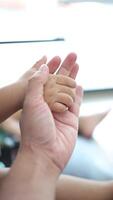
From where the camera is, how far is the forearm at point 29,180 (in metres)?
0.64

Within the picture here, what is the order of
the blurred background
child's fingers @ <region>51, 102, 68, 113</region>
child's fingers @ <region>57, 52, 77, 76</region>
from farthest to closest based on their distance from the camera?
the blurred background, child's fingers @ <region>57, 52, 77, 76</region>, child's fingers @ <region>51, 102, 68, 113</region>

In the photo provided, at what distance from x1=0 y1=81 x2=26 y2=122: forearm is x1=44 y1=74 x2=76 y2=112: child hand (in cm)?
10

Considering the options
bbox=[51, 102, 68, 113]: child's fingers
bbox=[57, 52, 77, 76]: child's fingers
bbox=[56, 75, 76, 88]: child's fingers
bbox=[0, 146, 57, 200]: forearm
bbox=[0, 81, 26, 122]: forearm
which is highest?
bbox=[57, 52, 77, 76]: child's fingers

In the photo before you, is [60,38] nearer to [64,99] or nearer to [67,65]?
[67,65]

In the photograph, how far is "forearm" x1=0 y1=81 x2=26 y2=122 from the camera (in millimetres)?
854

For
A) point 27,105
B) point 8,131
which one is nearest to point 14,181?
point 27,105

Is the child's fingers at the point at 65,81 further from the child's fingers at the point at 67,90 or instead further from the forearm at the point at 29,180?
the forearm at the point at 29,180

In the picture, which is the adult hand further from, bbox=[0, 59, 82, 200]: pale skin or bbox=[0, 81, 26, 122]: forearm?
bbox=[0, 81, 26, 122]: forearm

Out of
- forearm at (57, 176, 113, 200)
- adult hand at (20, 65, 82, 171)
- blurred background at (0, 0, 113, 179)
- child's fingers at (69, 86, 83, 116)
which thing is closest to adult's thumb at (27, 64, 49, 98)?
adult hand at (20, 65, 82, 171)

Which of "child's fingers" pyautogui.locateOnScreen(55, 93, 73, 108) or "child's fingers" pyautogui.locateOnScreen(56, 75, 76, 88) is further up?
"child's fingers" pyautogui.locateOnScreen(56, 75, 76, 88)

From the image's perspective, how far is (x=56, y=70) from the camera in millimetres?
880

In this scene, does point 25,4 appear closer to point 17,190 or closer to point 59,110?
point 59,110

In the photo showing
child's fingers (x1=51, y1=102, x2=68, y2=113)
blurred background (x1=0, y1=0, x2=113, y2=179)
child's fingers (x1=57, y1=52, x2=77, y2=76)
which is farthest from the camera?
blurred background (x1=0, y1=0, x2=113, y2=179)

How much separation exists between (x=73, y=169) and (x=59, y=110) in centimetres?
56
